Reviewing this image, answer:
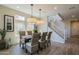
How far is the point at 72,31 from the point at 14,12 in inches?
51.5

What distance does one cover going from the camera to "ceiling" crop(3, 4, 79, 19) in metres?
2.41

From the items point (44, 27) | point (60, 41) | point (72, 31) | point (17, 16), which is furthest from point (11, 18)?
point (72, 31)

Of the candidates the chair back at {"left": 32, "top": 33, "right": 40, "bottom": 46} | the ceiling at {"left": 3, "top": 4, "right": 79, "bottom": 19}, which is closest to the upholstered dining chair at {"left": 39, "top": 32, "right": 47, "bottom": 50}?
the chair back at {"left": 32, "top": 33, "right": 40, "bottom": 46}

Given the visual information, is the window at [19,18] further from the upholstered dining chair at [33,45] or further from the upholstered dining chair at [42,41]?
the upholstered dining chair at [42,41]

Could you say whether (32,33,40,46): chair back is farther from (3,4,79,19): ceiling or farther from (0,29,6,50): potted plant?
(0,29,6,50): potted plant

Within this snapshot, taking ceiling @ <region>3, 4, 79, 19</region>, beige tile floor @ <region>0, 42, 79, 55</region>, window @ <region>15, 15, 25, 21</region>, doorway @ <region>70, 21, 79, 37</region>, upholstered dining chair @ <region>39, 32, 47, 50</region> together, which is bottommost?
beige tile floor @ <region>0, 42, 79, 55</region>

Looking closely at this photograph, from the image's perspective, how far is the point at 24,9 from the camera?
2.44 metres

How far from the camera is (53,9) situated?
96.2 inches

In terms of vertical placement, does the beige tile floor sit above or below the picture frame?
below

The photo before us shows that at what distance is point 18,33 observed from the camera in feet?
7.98

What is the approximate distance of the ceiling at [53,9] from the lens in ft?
7.90
